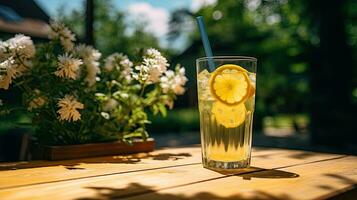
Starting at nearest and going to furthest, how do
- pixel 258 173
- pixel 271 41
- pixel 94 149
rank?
pixel 258 173 → pixel 94 149 → pixel 271 41

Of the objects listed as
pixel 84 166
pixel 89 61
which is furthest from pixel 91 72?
pixel 84 166

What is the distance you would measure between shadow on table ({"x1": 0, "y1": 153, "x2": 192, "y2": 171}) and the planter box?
0.16 feet

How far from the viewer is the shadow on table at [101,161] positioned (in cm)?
126

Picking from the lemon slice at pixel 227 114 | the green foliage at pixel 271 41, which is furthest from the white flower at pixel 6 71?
the green foliage at pixel 271 41

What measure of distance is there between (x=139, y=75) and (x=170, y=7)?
1967 cm

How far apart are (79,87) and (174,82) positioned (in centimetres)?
43

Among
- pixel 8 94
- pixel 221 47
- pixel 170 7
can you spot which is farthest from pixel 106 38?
pixel 8 94

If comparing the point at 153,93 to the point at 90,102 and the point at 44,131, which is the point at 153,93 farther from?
the point at 44,131

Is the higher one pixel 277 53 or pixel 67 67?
pixel 277 53

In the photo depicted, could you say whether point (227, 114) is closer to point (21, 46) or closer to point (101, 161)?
point (101, 161)

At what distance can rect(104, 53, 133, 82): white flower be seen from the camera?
1715 mm

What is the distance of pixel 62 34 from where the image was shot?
166cm

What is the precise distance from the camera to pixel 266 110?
597 inches

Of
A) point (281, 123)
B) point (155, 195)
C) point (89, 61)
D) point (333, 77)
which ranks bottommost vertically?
point (155, 195)
